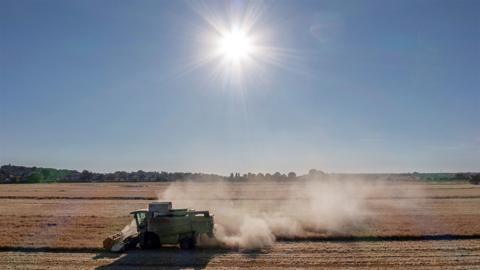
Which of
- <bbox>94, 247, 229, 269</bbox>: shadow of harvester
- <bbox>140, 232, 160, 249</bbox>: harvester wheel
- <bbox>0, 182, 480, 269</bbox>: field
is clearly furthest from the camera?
<bbox>140, 232, 160, 249</bbox>: harvester wheel

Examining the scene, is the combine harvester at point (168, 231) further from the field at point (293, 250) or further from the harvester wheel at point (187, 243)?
the field at point (293, 250)

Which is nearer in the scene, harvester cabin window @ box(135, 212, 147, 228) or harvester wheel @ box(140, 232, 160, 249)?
harvester wheel @ box(140, 232, 160, 249)

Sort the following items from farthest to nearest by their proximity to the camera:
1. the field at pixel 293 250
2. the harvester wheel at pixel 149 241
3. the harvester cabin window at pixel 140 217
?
the harvester cabin window at pixel 140 217 → the harvester wheel at pixel 149 241 → the field at pixel 293 250

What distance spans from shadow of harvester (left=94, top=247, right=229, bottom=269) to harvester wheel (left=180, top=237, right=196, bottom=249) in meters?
0.35

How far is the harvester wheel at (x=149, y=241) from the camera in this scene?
24281 mm

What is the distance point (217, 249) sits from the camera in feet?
77.7

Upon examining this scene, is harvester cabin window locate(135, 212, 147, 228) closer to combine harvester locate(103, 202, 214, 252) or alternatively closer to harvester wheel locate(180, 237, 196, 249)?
combine harvester locate(103, 202, 214, 252)

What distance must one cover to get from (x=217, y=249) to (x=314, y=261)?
18.1 ft

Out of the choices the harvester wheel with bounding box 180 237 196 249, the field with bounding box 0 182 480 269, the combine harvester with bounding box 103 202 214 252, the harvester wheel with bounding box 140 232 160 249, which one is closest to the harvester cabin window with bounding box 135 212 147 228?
the combine harvester with bounding box 103 202 214 252

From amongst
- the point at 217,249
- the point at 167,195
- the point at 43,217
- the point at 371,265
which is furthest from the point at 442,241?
the point at 43,217

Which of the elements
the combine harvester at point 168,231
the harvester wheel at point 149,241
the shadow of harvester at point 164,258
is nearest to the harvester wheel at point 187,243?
the combine harvester at point 168,231

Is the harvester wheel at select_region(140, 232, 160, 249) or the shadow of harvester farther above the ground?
the harvester wheel at select_region(140, 232, 160, 249)

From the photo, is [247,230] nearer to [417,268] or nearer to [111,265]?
[111,265]

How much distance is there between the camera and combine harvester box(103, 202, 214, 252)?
2402 centimetres
